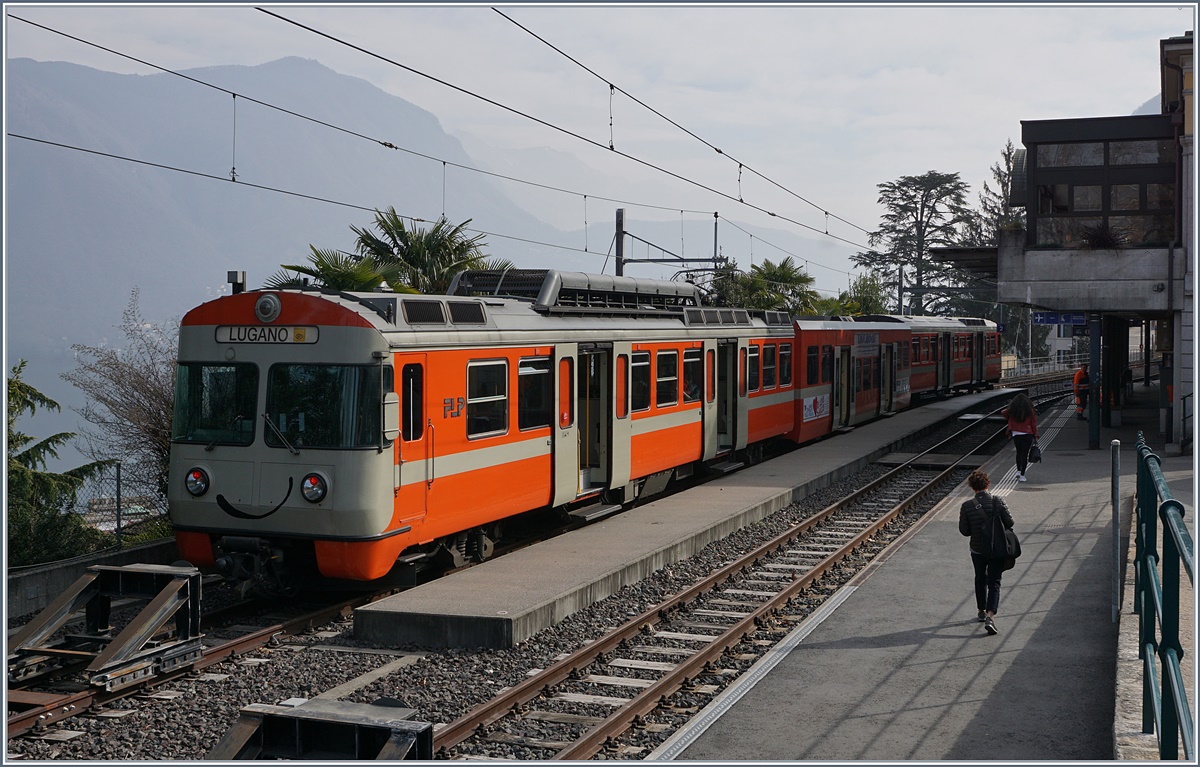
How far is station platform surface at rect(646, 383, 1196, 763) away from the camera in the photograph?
735cm

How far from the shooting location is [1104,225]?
2441cm

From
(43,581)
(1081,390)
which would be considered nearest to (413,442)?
(43,581)

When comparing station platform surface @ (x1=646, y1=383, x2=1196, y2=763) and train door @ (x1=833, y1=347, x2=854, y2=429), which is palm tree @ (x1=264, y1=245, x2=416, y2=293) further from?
train door @ (x1=833, y1=347, x2=854, y2=429)

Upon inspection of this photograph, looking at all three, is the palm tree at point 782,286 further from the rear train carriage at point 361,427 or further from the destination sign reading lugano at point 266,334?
the destination sign reading lugano at point 266,334

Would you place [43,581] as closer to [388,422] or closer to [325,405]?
[325,405]

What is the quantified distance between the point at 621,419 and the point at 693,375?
313cm

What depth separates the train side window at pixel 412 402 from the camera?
10.9 meters

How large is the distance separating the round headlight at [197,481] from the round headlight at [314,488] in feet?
3.56

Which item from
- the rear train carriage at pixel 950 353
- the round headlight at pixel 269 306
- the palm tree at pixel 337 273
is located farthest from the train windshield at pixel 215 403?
the rear train carriage at pixel 950 353

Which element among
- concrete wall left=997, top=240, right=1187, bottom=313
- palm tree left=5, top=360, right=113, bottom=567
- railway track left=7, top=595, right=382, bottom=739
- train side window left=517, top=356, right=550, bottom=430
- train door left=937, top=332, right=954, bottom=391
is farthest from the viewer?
train door left=937, top=332, right=954, bottom=391

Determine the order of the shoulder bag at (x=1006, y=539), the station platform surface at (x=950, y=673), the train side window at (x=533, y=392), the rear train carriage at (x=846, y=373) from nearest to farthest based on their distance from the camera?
the station platform surface at (x=950, y=673) < the shoulder bag at (x=1006, y=539) < the train side window at (x=533, y=392) < the rear train carriage at (x=846, y=373)

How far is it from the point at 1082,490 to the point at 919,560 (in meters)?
6.56

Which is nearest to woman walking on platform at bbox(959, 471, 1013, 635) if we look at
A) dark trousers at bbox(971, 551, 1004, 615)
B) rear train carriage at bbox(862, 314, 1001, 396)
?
dark trousers at bbox(971, 551, 1004, 615)

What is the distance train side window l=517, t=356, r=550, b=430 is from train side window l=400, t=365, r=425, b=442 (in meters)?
1.96
